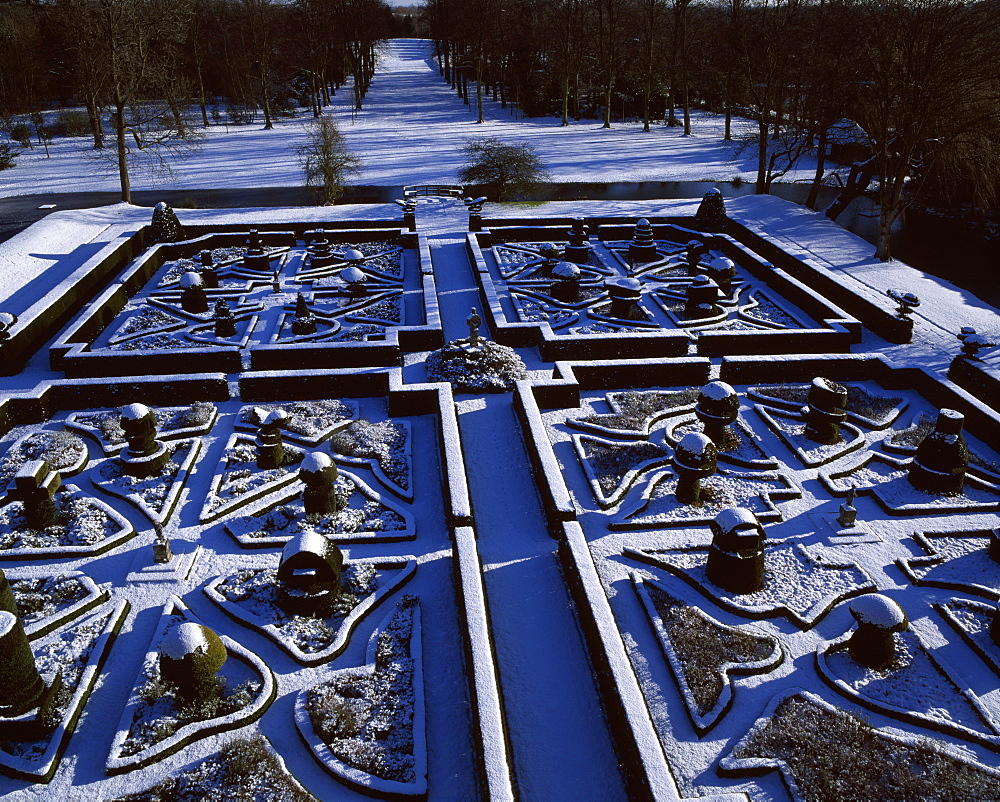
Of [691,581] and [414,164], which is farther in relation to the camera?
[414,164]

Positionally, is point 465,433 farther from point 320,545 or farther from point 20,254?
point 20,254

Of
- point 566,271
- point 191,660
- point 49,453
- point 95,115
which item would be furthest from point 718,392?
point 95,115

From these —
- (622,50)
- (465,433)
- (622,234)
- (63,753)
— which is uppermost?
(622,50)

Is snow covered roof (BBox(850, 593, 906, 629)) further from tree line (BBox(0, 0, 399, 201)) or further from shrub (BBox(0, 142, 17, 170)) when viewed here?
shrub (BBox(0, 142, 17, 170))

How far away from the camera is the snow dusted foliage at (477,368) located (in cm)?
1499

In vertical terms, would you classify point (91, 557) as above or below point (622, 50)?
below

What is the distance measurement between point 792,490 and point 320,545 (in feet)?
24.5

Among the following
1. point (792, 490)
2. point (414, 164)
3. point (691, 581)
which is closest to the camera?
point (691, 581)

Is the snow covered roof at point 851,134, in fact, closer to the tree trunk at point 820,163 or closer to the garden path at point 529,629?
the tree trunk at point 820,163

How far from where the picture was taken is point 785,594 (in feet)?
32.6

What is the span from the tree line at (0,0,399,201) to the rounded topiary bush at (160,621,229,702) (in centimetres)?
2955

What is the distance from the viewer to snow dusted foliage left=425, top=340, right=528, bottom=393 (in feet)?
49.2

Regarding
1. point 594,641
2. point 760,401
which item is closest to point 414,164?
point 760,401

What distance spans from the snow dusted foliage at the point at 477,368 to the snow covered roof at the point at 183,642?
767cm
